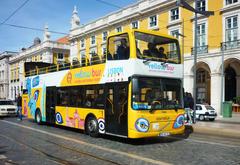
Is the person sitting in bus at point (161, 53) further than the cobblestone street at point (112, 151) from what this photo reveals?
Yes

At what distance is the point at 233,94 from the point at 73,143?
26.4 metres

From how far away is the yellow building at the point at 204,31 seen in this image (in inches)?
1157

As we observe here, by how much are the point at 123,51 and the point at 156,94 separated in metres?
1.83

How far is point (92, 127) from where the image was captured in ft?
40.3

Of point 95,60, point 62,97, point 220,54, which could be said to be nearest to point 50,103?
point 62,97

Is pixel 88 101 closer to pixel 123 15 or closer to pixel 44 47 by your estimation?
pixel 123 15

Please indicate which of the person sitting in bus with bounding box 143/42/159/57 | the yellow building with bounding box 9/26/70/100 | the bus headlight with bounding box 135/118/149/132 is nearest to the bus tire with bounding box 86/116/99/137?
the bus headlight with bounding box 135/118/149/132

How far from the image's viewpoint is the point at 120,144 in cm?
1061

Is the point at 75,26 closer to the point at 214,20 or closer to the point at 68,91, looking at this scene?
the point at 214,20

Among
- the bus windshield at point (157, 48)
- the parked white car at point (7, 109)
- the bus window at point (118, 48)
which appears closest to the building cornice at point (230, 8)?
the bus windshield at point (157, 48)

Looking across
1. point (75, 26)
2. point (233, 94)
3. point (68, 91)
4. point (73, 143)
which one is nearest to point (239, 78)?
point (233, 94)

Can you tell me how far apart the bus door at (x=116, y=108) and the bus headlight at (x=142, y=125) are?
20.1 inches

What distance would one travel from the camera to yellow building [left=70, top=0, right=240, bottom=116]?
2939cm

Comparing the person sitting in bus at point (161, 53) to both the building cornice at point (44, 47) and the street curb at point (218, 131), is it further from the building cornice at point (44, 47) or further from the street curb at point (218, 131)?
the building cornice at point (44, 47)
